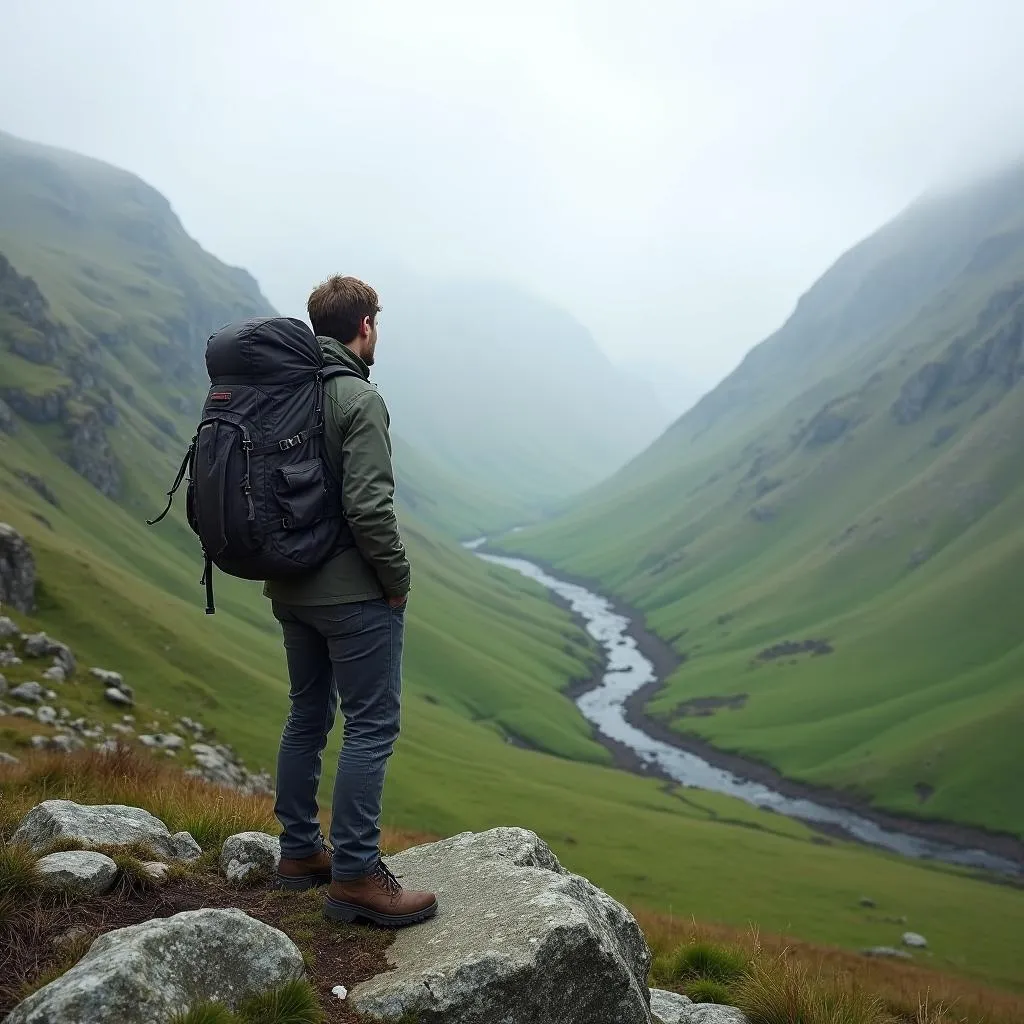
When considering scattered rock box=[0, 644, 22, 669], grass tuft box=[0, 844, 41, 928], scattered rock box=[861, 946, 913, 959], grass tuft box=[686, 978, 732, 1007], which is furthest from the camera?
scattered rock box=[861, 946, 913, 959]

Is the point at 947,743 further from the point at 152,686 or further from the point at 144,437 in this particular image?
the point at 144,437

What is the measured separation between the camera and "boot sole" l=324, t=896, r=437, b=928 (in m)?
7.67

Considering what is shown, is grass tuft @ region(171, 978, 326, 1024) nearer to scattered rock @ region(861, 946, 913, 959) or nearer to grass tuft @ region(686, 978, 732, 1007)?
grass tuft @ region(686, 978, 732, 1007)

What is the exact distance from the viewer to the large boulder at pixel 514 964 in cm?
655

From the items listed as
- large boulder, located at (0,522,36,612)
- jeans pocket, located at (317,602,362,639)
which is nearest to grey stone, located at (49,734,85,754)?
jeans pocket, located at (317,602,362,639)

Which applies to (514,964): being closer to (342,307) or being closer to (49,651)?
(342,307)

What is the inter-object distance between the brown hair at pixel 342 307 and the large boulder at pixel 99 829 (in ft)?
19.2

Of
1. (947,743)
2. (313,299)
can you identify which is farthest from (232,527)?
(947,743)

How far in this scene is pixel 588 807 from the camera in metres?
95.7

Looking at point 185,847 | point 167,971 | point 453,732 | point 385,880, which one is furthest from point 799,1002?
point 453,732

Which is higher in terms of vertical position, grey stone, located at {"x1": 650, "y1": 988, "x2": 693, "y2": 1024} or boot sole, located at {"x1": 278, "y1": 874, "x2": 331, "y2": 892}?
boot sole, located at {"x1": 278, "y1": 874, "x2": 331, "y2": 892}

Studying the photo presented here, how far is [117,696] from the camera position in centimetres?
4422

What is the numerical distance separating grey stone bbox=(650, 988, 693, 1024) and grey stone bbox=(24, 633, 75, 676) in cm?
4240

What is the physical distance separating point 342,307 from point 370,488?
2.24 meters
